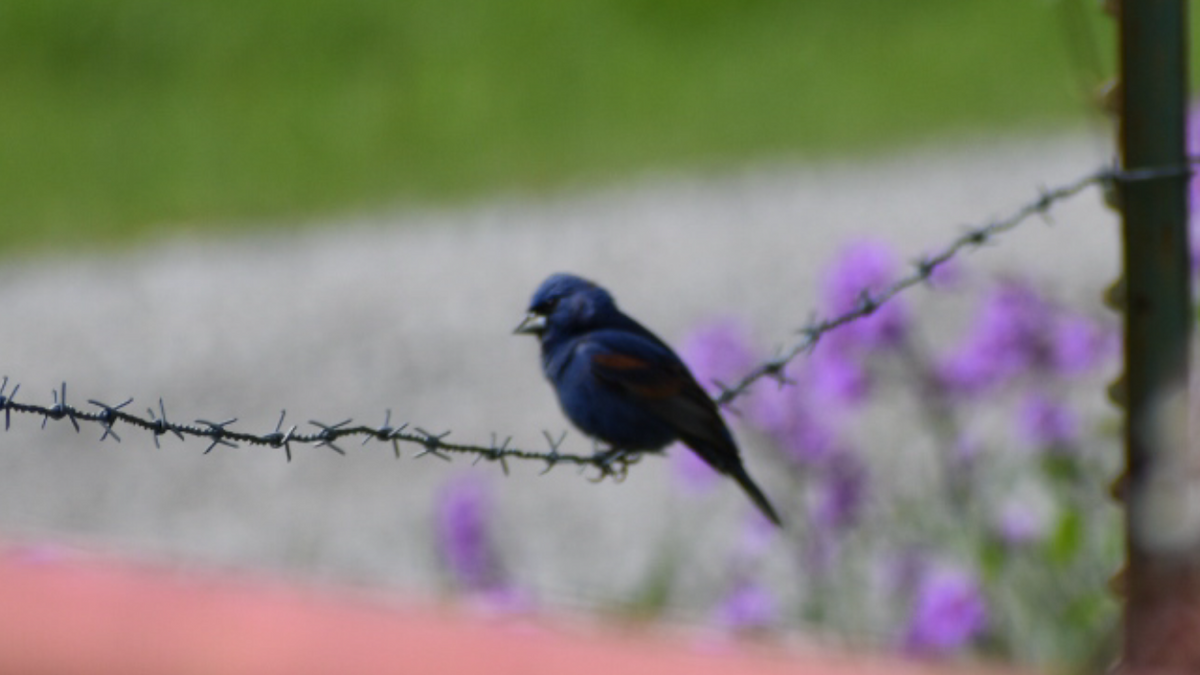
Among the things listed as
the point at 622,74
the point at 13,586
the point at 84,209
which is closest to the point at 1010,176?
the point at 622,74

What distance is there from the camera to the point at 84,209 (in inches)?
399

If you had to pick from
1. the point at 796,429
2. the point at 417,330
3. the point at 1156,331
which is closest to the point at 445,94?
the point at 417,330

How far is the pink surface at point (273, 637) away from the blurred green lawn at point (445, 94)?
837cm

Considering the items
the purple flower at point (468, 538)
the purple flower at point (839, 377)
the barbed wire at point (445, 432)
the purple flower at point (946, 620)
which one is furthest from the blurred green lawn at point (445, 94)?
the barbed wire at point (445, 432)

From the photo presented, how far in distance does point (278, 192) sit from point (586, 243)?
216 cm

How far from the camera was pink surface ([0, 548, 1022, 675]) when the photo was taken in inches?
42.7

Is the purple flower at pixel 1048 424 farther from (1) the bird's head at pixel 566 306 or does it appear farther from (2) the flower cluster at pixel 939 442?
(1) the bird's head at pixel 566 306

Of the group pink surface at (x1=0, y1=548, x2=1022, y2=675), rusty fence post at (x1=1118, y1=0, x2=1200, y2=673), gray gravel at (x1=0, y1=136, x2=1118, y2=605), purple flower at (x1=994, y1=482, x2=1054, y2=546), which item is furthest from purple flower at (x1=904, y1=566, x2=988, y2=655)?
pink surface at (x1=0, y1=548, x2=1022, y2=675)

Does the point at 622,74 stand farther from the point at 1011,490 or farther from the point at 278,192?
the point at 1011,490

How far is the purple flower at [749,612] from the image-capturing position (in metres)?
3.53

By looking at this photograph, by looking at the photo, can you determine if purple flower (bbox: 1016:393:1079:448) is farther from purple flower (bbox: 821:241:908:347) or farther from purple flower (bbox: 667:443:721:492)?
purple flower (bbox: 667:443:721:492)

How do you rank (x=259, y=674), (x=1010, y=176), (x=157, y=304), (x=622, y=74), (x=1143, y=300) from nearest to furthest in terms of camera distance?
(x=259, y=674) → (x=1143, y=300) → (x=157, y=304) → (x=1010, y=176) → (x=622, y=74)

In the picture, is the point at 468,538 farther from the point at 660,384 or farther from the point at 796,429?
the point at 660,384

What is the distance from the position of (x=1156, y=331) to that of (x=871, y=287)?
3.83ft
